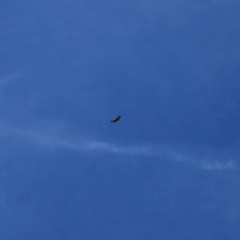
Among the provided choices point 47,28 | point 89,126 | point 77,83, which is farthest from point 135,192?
point 47,28

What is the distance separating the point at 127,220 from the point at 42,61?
40.0 ft

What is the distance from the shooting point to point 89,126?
159ft

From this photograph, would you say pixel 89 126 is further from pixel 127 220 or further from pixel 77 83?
pixel 127 220

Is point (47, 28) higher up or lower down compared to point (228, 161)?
higher up

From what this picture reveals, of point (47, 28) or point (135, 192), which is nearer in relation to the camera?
point (135, 192)

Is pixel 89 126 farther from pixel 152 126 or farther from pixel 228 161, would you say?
pixel 228 161

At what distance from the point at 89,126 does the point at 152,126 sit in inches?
156

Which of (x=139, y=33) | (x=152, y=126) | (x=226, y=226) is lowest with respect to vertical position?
(x=226, y=226)

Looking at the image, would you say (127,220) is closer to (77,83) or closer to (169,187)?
(169,187)

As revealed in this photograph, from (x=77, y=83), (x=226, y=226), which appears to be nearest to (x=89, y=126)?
(x=77, y=83)

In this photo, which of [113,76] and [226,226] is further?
[113,76]

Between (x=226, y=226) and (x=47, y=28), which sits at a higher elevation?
(x=47, y=28)

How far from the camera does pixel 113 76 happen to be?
5009cm

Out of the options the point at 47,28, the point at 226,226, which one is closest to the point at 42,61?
the point at 47,28
